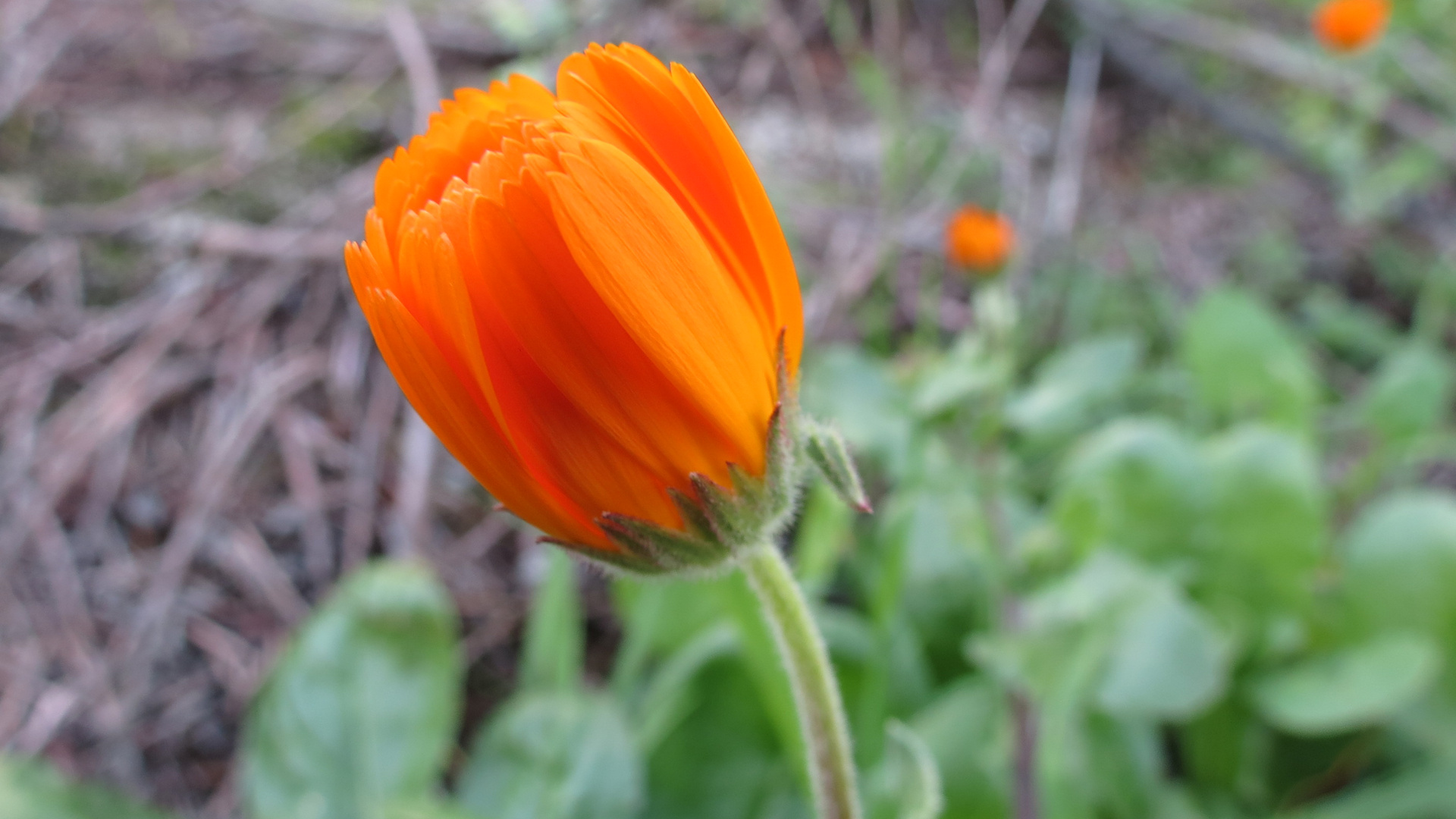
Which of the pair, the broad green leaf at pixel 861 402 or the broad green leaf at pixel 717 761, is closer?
the broad green leaf at pixel 717 761

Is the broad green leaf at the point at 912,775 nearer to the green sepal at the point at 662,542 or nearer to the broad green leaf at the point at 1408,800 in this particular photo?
the green sepal at the point at 662,542

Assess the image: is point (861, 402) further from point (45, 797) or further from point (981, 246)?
point (45, 797)

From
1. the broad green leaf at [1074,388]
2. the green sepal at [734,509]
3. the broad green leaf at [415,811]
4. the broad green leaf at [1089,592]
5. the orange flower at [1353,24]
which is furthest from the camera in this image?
the orange flower at [1353,24]

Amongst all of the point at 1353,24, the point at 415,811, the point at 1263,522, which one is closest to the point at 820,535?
the point at 415,811

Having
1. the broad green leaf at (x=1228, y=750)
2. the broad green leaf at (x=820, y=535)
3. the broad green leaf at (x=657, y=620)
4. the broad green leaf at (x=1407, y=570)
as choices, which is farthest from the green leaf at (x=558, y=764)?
the broad green leaf at (x=1407, y=570)

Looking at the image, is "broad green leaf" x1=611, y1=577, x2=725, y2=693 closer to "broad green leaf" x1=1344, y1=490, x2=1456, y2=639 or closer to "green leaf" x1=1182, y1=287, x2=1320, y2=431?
"broad green leaf" x1=1344, y1=490, x2=1456, y2=639

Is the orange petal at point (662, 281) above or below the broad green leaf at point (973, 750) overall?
above
